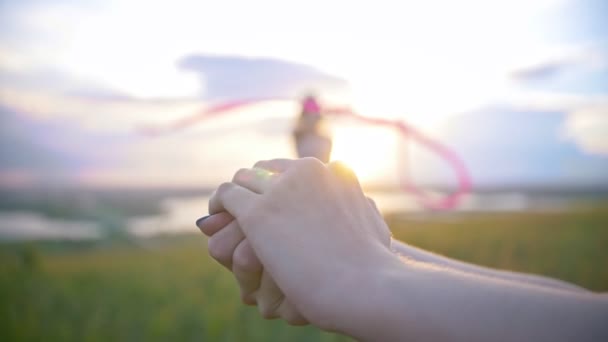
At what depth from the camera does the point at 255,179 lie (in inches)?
28.0

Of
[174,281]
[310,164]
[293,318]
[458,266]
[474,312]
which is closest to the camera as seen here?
[474,312]

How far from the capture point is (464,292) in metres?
0.55

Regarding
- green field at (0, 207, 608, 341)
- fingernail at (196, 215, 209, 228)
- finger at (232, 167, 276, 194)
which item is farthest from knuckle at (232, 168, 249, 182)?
green field at (0, 207, 608, 341)

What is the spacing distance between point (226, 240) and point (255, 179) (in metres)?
0.13

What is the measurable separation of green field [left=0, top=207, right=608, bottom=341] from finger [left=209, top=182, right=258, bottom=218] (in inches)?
57.8

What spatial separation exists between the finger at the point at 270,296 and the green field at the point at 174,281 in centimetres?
135

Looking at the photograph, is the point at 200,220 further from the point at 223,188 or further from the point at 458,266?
the point at 458,266

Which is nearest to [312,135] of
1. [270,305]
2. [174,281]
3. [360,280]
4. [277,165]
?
[277,165]

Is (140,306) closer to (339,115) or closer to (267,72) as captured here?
(267,72)

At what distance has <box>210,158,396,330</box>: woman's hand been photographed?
1.90 feet

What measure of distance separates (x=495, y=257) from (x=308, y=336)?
4.60 ft

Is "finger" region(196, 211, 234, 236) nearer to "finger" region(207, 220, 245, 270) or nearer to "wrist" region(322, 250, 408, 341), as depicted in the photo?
"finger" region(207, 220, 245, 270)

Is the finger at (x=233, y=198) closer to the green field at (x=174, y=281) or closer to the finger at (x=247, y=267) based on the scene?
the finger at (x=247, y=267)

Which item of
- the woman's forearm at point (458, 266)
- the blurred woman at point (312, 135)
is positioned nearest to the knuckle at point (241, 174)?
the blurred woman at point (312, 135)
